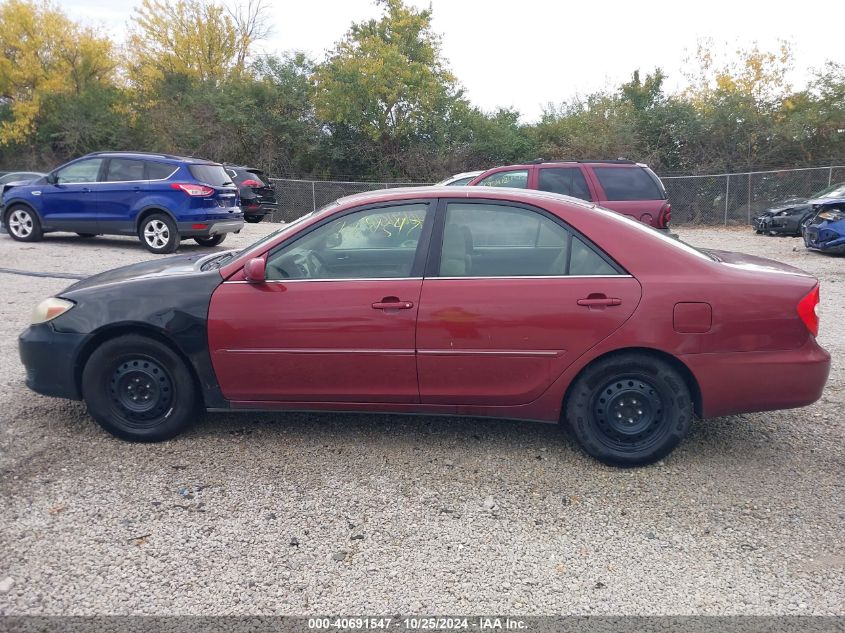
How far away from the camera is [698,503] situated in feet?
11.9

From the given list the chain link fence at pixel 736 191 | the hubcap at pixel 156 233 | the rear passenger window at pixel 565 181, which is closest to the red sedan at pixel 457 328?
the rear passenger window at pixel 565 181

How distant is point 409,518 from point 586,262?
176cm

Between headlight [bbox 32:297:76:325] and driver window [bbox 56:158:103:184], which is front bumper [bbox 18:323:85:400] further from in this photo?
driver window [bbox 56:158:103:184]

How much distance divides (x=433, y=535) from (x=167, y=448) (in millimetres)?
1876

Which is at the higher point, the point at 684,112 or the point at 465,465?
the point at 684,112

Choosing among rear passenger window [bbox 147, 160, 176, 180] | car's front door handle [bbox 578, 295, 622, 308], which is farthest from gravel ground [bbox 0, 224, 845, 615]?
rear passenger window [bbox 147, 160, 176, 180]

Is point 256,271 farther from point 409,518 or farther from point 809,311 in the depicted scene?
point 809,311

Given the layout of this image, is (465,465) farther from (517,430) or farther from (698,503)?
(698,503)

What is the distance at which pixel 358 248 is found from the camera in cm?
429

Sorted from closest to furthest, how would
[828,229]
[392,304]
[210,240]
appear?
[392,304] < [828,229] < [210,240]

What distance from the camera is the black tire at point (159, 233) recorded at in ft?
39.9

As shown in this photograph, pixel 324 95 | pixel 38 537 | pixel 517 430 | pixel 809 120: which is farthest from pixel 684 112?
pixel 38 537

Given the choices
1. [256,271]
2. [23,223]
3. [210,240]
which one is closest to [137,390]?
[256,271]

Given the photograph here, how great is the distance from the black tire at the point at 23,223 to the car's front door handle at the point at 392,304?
11593 millimetres
